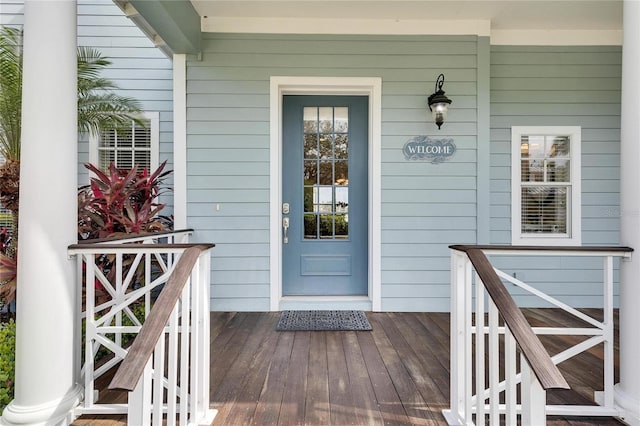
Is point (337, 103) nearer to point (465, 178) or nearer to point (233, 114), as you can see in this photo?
point (233, 114)

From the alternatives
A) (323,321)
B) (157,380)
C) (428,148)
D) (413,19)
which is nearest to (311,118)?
(428,148)

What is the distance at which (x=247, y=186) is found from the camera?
3.49 meters

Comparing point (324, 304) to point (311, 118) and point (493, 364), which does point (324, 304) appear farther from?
Result: point (493, 364)

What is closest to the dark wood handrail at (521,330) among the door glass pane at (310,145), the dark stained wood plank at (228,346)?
the dark stained wood plank at (228,346)

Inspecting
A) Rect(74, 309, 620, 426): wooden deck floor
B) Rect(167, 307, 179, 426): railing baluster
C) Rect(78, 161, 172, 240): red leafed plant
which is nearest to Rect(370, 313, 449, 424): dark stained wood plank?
Rect(74, 309, 620, 426): wooden deck floor

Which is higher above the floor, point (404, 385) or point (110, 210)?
point (110, 210)

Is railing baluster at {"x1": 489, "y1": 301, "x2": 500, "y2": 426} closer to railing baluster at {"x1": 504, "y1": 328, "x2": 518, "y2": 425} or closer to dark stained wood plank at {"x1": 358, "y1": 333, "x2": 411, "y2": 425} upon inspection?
railing baluster at {"x1": 504, "y1": 328, "x2": 518, "y2": 425}

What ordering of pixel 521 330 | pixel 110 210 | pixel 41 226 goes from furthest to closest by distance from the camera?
pixel 110 210 → pixel 41 226 → pixel 521 330

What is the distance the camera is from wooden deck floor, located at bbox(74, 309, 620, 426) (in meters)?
1.80

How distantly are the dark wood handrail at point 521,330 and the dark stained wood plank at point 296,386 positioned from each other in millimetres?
1157

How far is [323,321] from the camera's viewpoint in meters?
3.20

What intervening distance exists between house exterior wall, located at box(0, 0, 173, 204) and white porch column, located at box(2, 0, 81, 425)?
2.24 metres

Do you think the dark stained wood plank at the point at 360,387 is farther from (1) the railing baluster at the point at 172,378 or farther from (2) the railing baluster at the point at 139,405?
(2) the railing baluster at the point at 139,405

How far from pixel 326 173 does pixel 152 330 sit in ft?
8.89
